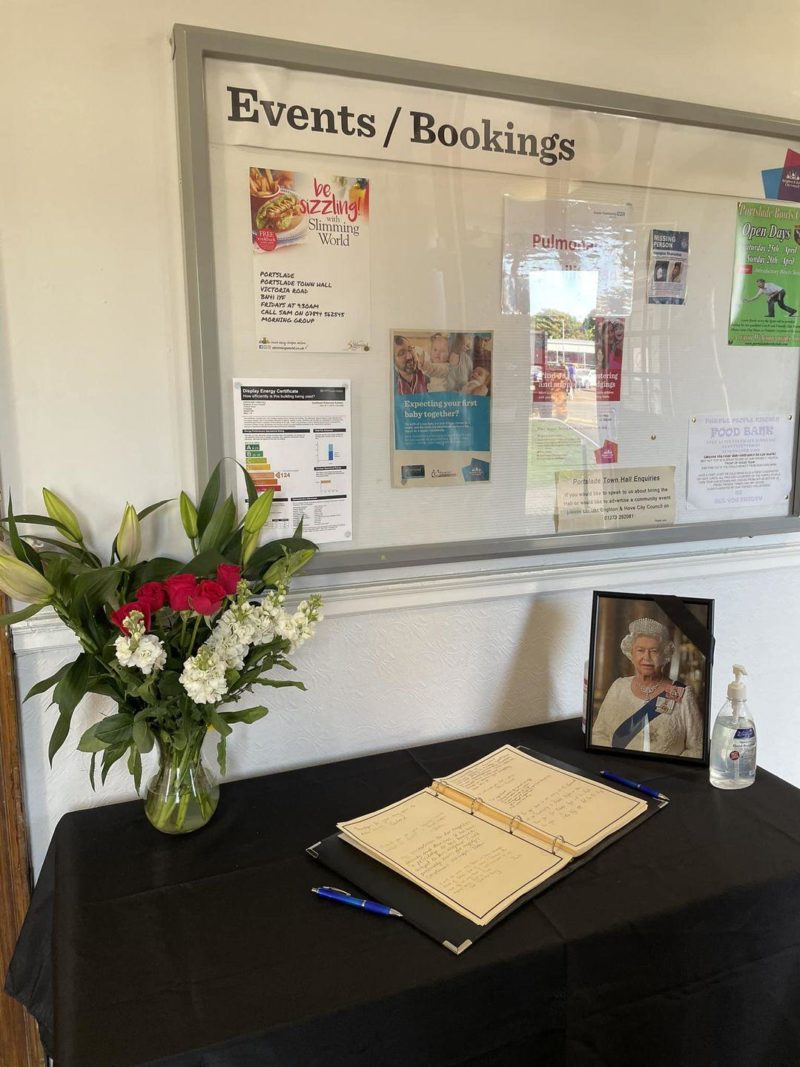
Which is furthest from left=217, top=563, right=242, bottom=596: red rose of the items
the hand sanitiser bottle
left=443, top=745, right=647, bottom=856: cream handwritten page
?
the hand sanitiser bottle

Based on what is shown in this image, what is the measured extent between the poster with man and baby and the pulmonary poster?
12cm

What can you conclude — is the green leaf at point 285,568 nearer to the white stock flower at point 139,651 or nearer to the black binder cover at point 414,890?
the white stock flower at point 139,651

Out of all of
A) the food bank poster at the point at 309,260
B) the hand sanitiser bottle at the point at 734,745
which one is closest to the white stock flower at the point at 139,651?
the food bank poster at the point at 309,260

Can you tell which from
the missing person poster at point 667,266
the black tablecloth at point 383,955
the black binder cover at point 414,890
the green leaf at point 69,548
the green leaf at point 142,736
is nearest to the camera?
the black tablecloth at point 383,955

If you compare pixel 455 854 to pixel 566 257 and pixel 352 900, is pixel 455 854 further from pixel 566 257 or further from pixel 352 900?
pixel 566 257

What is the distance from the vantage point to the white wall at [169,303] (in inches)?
43.4

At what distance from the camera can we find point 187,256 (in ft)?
3.82

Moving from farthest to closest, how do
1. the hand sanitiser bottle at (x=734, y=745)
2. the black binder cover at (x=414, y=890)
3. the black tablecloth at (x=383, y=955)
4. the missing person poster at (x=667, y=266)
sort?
the missing person poster at (x=667, y=266) → the hand sanitiser bottle at (x=734, y=745) → the black binder cover at (x=414, y=890) → the black tablecloth at (x=383, y=955)

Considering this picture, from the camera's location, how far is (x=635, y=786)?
1.26m

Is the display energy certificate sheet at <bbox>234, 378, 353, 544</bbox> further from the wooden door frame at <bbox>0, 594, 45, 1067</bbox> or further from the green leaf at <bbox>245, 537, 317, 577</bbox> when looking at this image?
the wooden door frame at <bbox>0, 594, 45, 1067</bbox>

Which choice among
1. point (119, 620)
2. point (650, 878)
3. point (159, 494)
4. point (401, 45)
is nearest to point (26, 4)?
point (401, 45)

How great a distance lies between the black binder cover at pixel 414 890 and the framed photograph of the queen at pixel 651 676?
219 millimetres

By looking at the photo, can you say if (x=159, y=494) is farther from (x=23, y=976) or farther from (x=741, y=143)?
(x=741, y=143)

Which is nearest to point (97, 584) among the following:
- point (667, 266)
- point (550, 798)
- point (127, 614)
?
point (127, 614)
